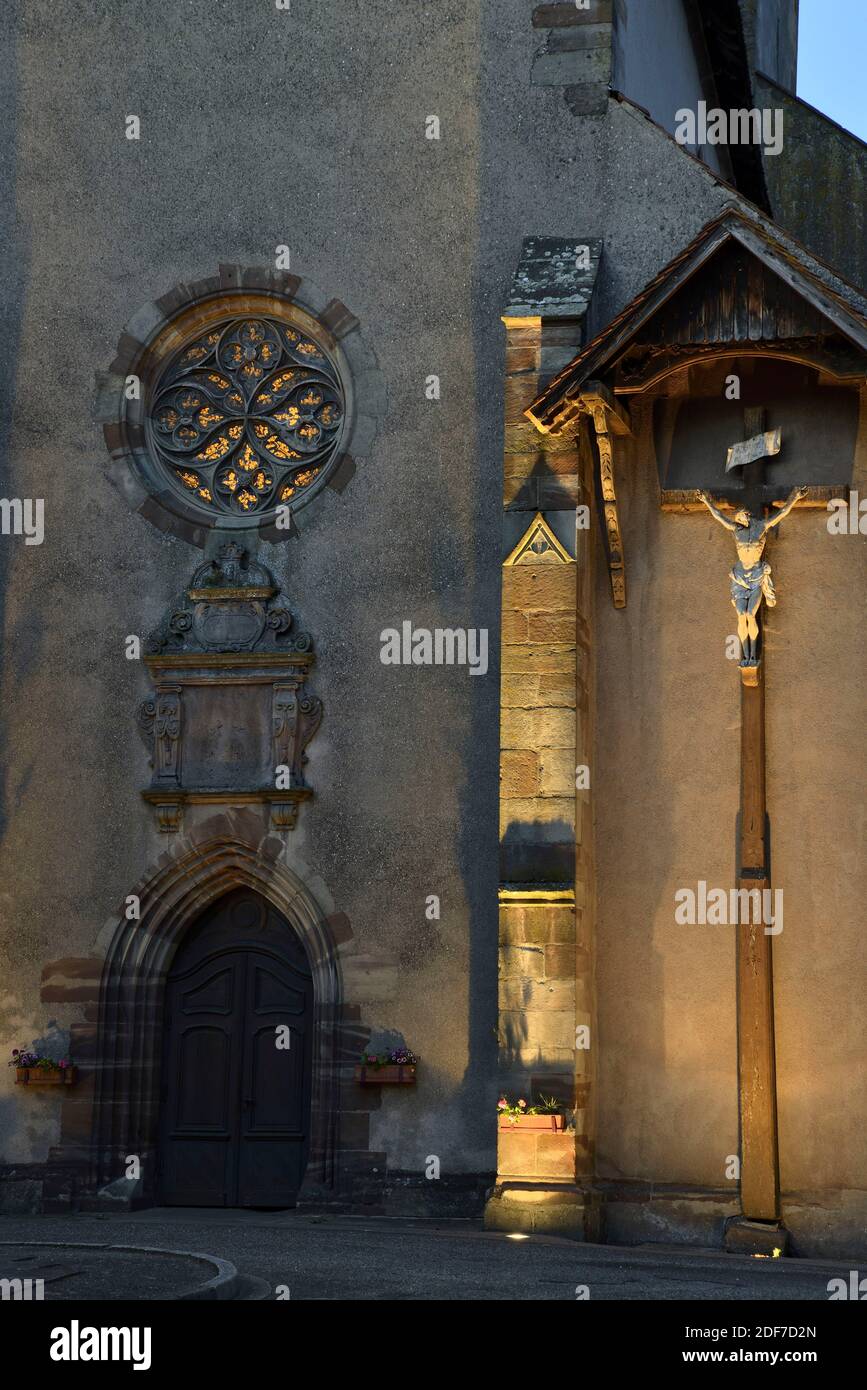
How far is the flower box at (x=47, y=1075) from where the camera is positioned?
14.5m

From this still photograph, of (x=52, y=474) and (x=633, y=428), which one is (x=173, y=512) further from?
(x=633, y=428)

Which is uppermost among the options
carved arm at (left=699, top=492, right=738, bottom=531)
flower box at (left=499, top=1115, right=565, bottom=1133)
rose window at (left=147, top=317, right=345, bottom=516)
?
rose window at (left=147, top=317, right=345, bottom=516)

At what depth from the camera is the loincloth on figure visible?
44.5ft

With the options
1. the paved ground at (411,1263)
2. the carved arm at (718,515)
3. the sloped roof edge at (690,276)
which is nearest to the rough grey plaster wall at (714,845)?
the carved arm at (718,515)

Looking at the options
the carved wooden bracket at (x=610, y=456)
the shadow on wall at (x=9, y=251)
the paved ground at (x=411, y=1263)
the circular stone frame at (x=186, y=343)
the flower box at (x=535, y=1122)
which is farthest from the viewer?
the shadow on wall at (x=9, y=251)

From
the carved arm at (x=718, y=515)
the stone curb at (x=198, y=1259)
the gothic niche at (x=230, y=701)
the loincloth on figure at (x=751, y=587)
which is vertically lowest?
the stone curb at (x=198, y=1259)

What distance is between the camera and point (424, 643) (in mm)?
14609

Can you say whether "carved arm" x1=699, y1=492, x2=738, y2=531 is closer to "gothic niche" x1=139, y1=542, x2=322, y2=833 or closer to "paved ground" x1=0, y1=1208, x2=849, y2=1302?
"gothic niche" x1=139, y1=542, x2=322, y2=833

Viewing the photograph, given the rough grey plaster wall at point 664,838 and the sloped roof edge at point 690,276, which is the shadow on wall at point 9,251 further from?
the rough grey plaster wall at point 664,838

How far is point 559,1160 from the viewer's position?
12.5 metres

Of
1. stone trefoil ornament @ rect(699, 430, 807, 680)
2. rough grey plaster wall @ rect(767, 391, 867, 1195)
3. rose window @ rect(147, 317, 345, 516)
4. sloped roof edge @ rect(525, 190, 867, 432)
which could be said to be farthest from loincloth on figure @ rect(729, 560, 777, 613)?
rose window @ rect(147, 317, 345, 516)

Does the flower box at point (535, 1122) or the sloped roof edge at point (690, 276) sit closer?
the flower box at point (535, 1122)

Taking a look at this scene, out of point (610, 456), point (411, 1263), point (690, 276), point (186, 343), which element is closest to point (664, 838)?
point (610, 456)

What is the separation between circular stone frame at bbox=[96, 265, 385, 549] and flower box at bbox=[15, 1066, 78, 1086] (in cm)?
423
